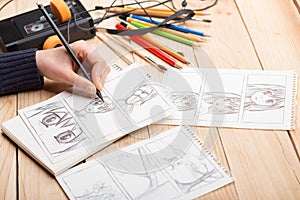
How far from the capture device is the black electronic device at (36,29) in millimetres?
1092

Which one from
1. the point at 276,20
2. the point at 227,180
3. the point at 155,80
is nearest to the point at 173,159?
the point at 227,180

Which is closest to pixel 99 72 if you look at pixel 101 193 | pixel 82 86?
pixel 82 86

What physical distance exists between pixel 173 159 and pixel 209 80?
206 millimetres

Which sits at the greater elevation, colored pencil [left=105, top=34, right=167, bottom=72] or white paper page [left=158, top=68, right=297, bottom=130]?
colored pencil [left=105, top=34, right=167, bottom=72]

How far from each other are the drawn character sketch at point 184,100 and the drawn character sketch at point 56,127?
0.18 m

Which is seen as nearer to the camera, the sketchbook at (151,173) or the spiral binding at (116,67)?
the sketchbook at (151,173)

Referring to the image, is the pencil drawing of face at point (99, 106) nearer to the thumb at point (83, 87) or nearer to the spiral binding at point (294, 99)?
the thumb at point (83, 87)

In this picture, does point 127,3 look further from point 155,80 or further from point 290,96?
point 290,96

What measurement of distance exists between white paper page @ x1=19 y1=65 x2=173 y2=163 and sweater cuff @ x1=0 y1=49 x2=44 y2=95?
0.06 m

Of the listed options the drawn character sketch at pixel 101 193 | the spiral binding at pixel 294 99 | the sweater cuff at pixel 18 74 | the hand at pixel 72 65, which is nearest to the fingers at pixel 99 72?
the hand at pixel 72 65

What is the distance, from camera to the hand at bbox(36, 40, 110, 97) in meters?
1.00

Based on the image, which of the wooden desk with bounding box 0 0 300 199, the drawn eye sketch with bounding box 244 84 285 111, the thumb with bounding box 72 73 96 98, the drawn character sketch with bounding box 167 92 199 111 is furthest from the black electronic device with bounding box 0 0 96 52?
the drawn eye sketch with bounding box 244 84 285 111

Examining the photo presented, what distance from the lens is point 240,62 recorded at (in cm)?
107

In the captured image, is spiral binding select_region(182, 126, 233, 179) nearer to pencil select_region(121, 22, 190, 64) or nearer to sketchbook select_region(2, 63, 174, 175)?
sketchbook select_region(2, 63, 174, 175)
